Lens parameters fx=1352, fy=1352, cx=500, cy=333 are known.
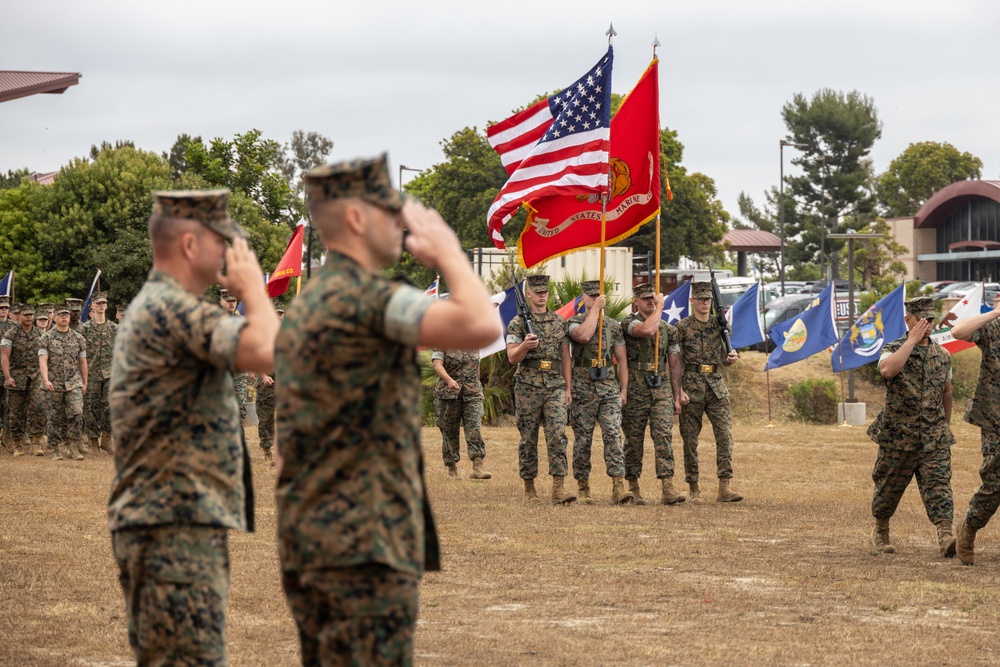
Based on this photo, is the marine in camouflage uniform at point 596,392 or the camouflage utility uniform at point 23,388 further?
the camouflage utility uniform at point 23,388

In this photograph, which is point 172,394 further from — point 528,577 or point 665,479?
point 665,479

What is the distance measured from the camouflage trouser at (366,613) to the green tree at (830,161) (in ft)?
256

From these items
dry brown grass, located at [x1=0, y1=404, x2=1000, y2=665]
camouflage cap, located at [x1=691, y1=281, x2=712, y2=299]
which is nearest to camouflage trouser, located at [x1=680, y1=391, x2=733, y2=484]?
dry brown grass, located at [x1=0, y1=404, x2=1000, y2=665]

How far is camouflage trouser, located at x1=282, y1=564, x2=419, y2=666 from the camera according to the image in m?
3.85

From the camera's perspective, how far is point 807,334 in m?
24.4

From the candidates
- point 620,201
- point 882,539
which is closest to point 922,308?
point 882,539

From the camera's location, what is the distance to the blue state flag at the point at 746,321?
23875 millimetres

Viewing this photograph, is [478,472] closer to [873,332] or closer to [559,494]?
[559,494]

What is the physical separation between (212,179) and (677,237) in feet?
78.9

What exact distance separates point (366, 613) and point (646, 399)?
424 inches

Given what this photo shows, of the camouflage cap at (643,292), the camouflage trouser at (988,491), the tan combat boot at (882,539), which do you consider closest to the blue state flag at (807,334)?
the camouflage cap at (643,292)

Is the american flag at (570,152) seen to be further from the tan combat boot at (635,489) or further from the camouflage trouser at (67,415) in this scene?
the camouflage trouser at (67,415)

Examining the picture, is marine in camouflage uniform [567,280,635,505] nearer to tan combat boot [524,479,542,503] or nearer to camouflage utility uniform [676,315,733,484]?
tan combat boot [524,479,542,503]

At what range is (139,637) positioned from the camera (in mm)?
4477
